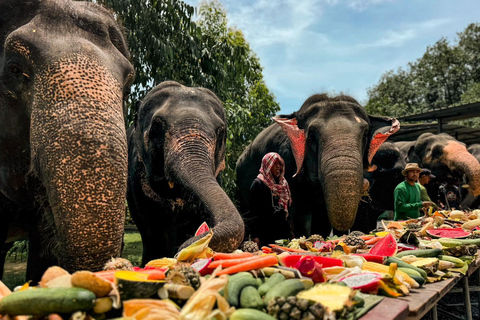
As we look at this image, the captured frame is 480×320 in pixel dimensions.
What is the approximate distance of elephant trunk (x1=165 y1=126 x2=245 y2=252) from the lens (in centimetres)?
324

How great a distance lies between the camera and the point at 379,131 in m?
7.22

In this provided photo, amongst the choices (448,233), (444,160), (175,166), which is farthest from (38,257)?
(444,160)

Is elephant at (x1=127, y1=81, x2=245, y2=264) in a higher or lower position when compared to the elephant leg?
higher

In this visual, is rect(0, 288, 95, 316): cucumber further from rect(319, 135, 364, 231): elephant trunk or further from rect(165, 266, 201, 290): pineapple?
rect(319, 135, 364, 231): elephant trunk

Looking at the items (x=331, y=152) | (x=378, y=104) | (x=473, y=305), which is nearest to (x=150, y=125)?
(x=331, y=152)

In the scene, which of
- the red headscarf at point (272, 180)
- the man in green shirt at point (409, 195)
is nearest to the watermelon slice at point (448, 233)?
the red headscarf at point (272, 180)

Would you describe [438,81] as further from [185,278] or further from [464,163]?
[185,278]

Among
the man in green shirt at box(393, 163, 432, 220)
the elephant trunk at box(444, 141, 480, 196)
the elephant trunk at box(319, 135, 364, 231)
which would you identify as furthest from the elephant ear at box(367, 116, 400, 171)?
the elephant trunk at box(444, 141, 480, 196)

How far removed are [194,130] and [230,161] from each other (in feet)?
26.4

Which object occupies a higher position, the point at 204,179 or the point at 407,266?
the point at 204,179

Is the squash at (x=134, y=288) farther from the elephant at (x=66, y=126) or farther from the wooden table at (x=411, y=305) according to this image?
the wooden table at (x=411, y=305)

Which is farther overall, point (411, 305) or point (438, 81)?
point (438, 81)

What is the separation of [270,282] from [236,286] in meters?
0.22

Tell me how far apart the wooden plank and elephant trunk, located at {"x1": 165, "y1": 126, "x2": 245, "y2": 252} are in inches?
50.5
